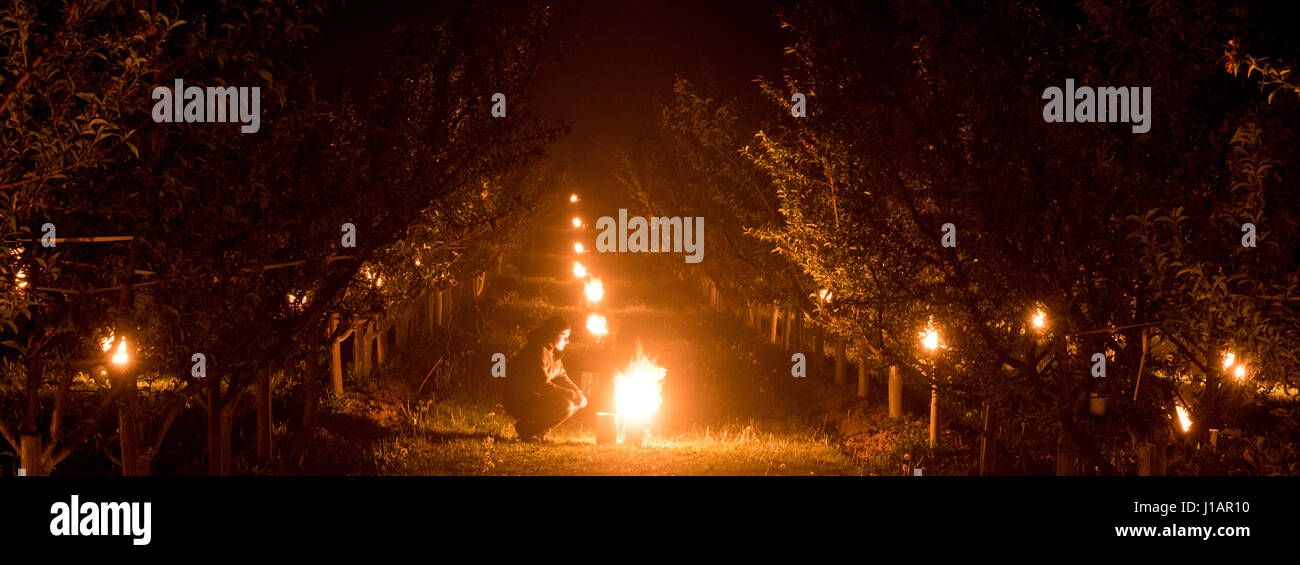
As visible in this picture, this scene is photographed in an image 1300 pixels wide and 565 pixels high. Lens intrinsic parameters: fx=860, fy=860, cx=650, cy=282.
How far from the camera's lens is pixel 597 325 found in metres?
32.8

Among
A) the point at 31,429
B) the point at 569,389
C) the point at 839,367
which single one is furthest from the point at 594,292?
the point at 31,429

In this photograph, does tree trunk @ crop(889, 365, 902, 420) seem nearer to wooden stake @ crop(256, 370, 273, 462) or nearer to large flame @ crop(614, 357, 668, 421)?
large flame @ crop(614, 357, 668, 421)

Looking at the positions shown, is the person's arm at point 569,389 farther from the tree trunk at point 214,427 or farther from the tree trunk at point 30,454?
the tree trunk at point 30,454

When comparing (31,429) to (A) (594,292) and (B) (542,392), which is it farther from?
(A) (594,292)

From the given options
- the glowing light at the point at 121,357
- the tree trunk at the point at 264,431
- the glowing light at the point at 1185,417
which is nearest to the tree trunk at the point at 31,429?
the glowing light at the point at 121,357

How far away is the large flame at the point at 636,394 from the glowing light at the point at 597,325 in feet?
50.9

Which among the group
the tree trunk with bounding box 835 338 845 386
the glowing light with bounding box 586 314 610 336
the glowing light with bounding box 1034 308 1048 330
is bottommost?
the tree trunk with bounding box 835 338 845 386

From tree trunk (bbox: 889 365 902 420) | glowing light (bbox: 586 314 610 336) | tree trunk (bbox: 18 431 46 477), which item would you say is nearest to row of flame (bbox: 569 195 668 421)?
tree trunk (bbox: 889 365 902 420)

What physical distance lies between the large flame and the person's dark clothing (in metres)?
1.91

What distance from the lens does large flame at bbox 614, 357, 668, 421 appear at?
47.9ft

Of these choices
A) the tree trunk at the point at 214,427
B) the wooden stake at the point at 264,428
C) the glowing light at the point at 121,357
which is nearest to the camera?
the glowing light at the point at 121,357

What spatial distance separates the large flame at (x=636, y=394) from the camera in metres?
14.6

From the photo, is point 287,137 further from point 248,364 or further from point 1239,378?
point 1239,378

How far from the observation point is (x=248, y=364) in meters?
7.23
